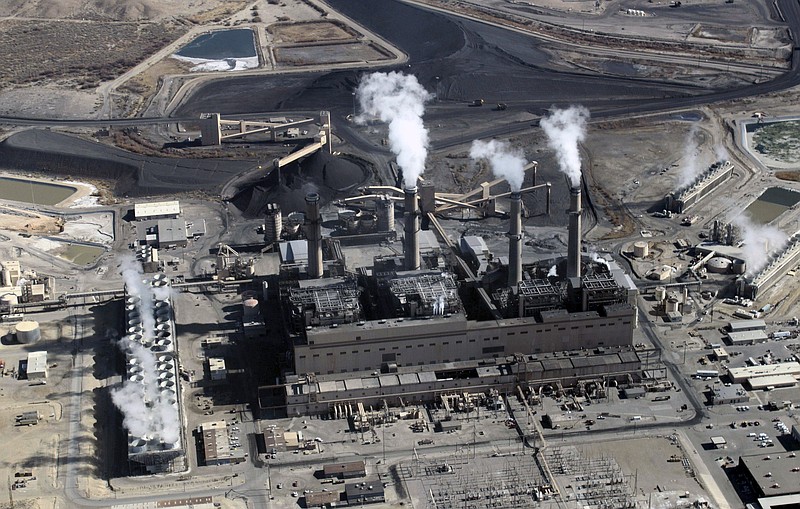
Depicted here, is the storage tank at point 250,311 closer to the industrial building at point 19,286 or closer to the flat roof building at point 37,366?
the flat roof building at point 37,366

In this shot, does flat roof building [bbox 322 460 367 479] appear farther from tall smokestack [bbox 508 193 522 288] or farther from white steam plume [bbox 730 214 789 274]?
white steam plume [bbox 730 214 789 274]

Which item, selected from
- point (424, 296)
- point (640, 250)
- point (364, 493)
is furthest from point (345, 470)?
point (640, 250)

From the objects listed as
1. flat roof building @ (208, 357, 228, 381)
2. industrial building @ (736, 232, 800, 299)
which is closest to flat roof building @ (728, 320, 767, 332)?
industrial building @ (736, 232, 800, 299)

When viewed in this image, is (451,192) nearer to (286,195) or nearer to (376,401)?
(286,195)

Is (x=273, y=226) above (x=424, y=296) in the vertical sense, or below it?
above

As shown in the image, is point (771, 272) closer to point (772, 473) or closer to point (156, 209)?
point (772, 473)

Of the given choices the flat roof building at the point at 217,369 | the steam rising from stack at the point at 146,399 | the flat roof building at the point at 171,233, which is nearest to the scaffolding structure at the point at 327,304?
the flat roof building at the point at 217,369
